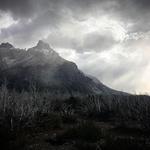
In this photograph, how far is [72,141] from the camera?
13.8 m

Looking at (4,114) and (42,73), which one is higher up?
(42,73)

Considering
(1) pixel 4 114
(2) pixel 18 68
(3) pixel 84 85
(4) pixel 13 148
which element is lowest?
(4) pixel 13 148

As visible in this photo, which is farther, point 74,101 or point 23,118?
point 74,101

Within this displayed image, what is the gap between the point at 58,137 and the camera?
14836 millimetres

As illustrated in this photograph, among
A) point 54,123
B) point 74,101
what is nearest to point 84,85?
point 74,101

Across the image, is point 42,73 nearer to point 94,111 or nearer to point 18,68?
point 18,68

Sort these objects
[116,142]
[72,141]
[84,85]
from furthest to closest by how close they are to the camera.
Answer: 1. [84,85]
2. [72,141]
3. [116,142]

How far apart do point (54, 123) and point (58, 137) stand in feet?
21.7

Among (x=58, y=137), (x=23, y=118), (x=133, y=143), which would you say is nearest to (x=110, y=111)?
(x=23, y=118)

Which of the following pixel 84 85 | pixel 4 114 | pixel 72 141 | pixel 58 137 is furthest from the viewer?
pixel 84 85

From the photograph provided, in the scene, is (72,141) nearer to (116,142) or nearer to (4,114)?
(116,142)

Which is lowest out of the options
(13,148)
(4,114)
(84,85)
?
(13,148)

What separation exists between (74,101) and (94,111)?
1175 cm

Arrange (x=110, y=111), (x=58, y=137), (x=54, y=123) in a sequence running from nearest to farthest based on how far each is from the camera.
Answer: (x=58, y=137), (x=54, y=123), (x=110, y=111)
